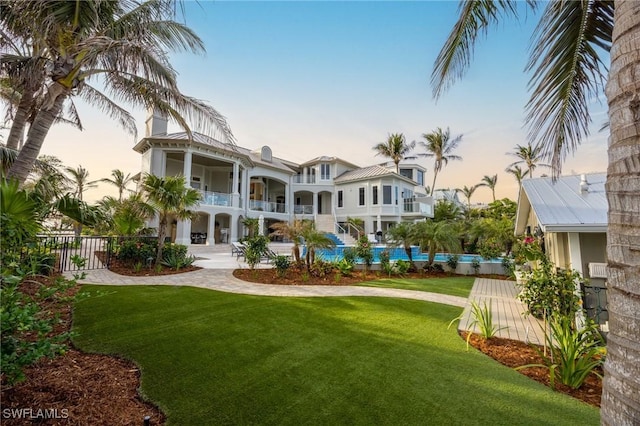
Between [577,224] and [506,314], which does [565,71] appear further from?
[506,314]

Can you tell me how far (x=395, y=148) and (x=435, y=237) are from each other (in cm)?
2166

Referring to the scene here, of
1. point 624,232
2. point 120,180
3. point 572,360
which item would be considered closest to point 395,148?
point 572,360

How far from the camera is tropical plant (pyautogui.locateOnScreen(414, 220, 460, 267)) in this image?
11383mm

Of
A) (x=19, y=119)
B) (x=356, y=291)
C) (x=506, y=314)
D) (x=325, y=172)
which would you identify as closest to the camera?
(x=506, y=314)

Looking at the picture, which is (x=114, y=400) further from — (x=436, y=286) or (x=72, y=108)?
(x=72, y=108)

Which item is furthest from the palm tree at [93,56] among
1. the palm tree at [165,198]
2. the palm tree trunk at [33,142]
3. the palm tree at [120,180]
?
the palm tree at [120,180]

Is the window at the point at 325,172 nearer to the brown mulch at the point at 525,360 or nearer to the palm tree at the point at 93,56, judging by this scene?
the palm tree at the point at 93,56

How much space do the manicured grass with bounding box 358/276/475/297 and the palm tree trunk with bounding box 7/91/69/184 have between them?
8.96m

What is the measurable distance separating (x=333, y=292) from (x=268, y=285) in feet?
7.15

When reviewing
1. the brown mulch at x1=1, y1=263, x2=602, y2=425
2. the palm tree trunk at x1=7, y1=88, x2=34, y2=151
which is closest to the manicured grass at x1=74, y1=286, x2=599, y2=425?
the brown mulch at x1=1, y1=263, x2=602, y2=425

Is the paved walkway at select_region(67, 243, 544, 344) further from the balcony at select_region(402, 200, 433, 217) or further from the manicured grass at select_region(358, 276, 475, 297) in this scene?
the balcony at select_region(402, 200, 433, 217)

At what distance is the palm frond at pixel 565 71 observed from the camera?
3.29m

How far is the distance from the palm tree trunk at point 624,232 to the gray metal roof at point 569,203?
5170 mm

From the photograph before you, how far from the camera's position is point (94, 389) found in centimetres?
303
